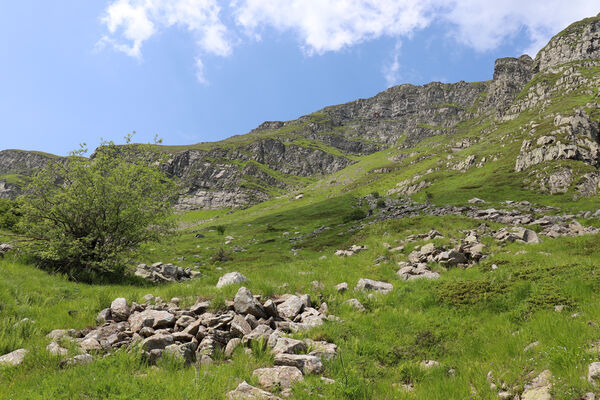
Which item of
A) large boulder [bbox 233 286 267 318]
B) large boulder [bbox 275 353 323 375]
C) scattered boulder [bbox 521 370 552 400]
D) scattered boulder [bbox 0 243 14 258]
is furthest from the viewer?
scattered boulder [bbox 0 243 14 258]

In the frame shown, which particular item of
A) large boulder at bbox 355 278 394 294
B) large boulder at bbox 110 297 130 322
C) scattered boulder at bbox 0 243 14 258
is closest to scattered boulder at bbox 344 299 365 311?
large boulder at bbox 355 278 394 294

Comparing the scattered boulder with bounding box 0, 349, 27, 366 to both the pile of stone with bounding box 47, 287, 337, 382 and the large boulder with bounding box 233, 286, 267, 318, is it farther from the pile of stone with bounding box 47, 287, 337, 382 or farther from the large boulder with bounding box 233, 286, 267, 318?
the large boulder with bounding box 233, 286, 267, 318

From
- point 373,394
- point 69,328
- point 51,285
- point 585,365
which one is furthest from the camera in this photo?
Result: point 51,285

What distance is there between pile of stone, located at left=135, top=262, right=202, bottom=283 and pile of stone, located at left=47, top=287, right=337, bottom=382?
9431 millimetres

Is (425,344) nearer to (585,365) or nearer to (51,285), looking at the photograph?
(585,365)

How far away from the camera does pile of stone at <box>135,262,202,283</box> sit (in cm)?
1931

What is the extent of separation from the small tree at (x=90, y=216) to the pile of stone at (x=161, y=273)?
1.59 meters

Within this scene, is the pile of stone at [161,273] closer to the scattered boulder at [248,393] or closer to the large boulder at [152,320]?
the large boulder at [152,320]

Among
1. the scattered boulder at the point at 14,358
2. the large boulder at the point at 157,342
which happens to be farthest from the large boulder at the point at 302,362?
the scattered boulder at the point at 14,358

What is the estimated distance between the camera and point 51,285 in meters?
12.8

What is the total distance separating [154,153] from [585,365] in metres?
26.4

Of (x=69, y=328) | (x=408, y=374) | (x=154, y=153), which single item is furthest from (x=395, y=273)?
(x=154, y=153)

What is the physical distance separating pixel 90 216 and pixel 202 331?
1459 cm

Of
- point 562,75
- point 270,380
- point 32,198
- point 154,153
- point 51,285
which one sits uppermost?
point 562,75
